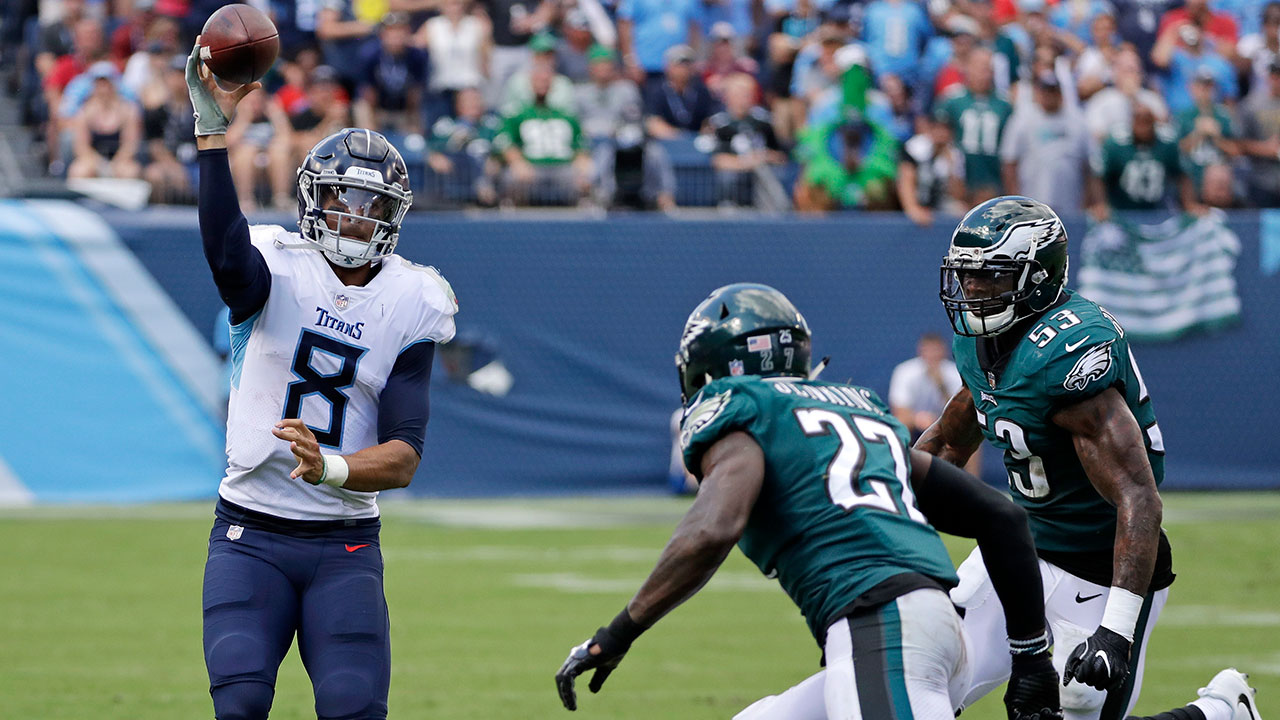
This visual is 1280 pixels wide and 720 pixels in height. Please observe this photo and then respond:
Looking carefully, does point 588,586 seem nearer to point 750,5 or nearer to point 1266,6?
point 750,5

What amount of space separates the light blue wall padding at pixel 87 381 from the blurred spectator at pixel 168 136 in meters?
0.83

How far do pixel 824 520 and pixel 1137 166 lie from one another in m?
11.4

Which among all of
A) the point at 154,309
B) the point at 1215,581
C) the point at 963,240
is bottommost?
the point at 1215,581

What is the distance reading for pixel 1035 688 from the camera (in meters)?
3.86

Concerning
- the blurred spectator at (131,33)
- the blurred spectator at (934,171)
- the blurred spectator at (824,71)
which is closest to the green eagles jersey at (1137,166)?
the blurred spectator at (934,171)

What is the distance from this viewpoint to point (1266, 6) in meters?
16.6

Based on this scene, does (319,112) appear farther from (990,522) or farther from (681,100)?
(990,522)

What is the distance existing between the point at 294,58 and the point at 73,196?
2820 millimetres

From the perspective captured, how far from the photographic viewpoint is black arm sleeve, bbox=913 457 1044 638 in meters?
3.72

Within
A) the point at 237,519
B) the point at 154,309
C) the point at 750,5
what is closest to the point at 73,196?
the point at 154,309

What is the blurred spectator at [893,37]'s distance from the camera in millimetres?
15461

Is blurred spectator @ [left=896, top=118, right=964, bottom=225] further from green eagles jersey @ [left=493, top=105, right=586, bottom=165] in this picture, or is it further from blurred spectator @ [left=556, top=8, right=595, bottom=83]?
blurred spectator @ [left=556, top=8, right=595, bottom=83]

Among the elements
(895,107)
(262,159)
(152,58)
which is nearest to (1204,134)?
(895,107)

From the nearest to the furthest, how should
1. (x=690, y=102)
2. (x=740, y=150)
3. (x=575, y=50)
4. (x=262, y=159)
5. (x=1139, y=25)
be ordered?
(x=262, y=159) < (x=740, y=150) < (x=690, y=102) < (x=575, y=50) < (x=1139, y=25)
